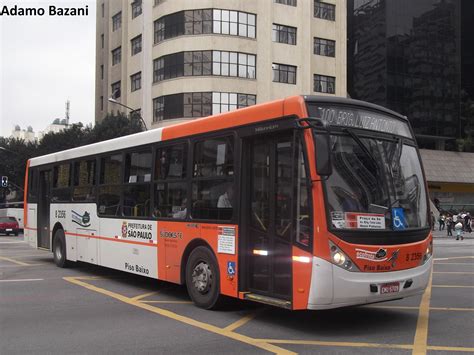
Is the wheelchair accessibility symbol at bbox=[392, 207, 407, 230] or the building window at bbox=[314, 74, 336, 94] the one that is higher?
the building window at bbox=[314, 74, 336, 94]

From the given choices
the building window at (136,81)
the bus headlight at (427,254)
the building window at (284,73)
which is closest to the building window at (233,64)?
the building window at (284,73)

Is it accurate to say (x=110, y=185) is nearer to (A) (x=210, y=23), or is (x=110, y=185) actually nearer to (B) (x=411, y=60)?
(A) (x=210, y=23)

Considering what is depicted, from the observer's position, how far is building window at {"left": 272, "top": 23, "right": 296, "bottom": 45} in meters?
44.4

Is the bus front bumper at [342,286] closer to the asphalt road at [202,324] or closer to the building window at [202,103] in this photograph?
the asphalt road at [202,324]

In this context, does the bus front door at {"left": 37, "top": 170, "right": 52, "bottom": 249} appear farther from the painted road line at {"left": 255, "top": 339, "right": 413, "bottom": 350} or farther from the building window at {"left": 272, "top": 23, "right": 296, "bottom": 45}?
the building window at {"left": 272, "top": 23, "right": 296, "bottom": 45}

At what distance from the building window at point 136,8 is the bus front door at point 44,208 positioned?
119 ft

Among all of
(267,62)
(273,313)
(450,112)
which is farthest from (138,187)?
(450,112)

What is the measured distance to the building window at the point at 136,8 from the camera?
48312mm

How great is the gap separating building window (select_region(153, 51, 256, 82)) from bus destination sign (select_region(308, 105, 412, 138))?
3481 centimetres

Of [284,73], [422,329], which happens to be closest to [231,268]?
[422,329]

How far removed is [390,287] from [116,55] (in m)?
51.0

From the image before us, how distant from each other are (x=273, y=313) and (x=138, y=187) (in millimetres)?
3916

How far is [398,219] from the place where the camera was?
724cm

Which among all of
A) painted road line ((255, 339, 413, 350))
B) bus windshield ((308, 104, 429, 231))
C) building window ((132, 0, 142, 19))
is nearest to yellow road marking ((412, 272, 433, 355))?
painted road line ((255, 339, 413, 350))
